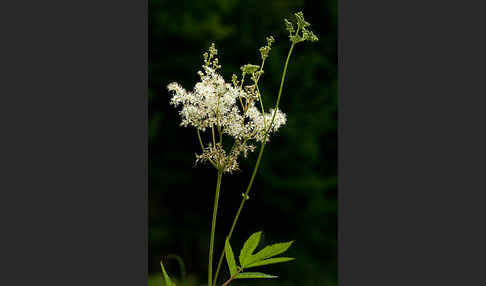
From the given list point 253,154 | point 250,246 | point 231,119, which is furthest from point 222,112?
point 253,154

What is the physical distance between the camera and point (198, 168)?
441 centimetres

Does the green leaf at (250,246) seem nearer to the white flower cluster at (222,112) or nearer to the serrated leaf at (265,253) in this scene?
the serrated leaf at (265,253)

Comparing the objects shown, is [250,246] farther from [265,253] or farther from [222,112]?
[222,112]

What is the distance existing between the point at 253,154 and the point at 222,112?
241 centimetres

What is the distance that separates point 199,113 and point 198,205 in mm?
2805

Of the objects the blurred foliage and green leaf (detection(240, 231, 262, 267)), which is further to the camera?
the blurred foliage

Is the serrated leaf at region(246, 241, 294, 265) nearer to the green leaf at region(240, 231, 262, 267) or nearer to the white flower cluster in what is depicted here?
the green leaf at region(240, 231, 262, 267)

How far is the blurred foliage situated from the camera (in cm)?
432

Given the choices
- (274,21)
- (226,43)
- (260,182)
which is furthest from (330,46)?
(260,182)

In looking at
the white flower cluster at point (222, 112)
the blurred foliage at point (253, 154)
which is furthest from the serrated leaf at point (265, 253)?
the blurred foliage at point (253, 154)

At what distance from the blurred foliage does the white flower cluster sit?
2.39m

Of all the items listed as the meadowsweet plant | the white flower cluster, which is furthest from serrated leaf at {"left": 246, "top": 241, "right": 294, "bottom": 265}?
the white flower cluster

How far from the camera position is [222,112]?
1800mm

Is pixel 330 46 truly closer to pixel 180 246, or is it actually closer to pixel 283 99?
pixel 283 99
